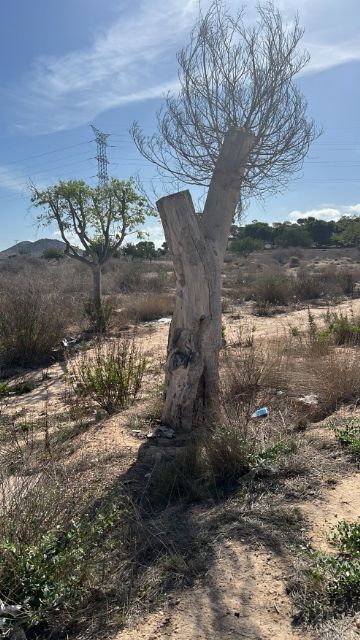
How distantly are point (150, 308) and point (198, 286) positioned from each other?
31.5ft

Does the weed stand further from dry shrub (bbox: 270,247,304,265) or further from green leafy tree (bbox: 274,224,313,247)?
green leafy tree (bbox: 274,224,313,247)

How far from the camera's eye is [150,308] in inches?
566

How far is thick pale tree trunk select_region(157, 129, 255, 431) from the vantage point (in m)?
4.76

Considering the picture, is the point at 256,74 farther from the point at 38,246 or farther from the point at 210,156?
the point at 38,246

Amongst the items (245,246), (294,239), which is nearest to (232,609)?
(245,246)

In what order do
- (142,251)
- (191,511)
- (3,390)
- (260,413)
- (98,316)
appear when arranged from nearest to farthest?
(191,511), (260,413), (3,390), (98,316), (142,251)

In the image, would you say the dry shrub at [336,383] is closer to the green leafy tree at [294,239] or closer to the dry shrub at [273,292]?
the dry shrub at [273,292]

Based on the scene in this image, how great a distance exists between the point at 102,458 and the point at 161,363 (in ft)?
13.2

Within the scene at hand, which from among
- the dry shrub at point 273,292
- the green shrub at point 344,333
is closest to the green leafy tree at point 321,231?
the dry shrub at point 273,292

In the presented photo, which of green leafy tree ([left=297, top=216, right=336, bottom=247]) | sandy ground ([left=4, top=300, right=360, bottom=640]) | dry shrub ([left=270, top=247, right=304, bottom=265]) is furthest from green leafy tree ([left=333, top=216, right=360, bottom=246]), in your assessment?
sandy ground ([left=4, top=300, right=360, bottom=640])

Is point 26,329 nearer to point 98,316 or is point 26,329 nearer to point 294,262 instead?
point 98,316

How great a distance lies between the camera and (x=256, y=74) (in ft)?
17.7

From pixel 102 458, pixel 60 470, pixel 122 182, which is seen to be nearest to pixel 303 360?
pixel 102 458

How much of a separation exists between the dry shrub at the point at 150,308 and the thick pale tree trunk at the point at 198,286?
29.5 feet
